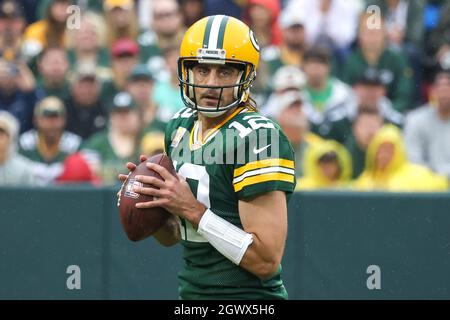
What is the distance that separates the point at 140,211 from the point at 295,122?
3.97 metres

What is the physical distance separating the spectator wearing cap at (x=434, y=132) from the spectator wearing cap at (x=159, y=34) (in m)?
2.30

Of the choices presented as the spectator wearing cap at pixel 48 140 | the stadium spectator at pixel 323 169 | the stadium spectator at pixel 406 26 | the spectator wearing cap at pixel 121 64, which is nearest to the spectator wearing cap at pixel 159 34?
the spectator wearing cap at pixel 121 64

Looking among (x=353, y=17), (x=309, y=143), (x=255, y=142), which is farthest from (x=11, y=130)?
(x=255, y=142)

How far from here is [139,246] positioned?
6750 millimetres

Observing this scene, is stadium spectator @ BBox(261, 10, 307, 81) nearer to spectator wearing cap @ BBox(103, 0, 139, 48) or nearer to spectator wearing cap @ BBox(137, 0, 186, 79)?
spectator wearing cap @ BBox(137, 0, 186, 79)

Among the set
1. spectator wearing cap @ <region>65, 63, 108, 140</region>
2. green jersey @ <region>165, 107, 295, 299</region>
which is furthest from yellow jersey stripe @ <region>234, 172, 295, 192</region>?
spectator wearing cap @ <region>65, 63, 108, 140</region>

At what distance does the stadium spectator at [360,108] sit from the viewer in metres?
8.37

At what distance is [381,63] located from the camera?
29.6 ft

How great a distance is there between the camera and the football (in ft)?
14.1

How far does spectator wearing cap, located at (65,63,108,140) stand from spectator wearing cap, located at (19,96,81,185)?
0.10 meters

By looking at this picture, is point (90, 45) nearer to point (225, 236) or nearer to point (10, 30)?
point (10, 30)

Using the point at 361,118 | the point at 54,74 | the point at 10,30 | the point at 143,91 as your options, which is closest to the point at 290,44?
the point at 361,118

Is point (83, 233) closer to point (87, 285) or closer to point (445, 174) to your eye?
point (87, 285)

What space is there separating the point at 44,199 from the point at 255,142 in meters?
2.86
